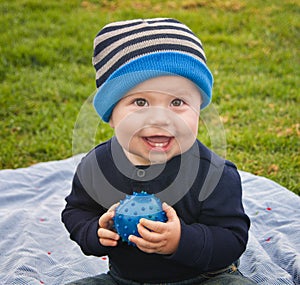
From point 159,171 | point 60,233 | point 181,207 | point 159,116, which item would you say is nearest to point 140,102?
point 159,116

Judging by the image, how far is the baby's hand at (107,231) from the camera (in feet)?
5.67

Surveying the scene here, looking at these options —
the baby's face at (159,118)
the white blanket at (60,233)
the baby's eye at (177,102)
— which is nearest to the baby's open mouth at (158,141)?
the baby's face at (159,118)

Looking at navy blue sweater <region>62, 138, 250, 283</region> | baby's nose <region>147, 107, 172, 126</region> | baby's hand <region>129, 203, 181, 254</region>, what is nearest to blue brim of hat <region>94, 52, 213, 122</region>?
baby's nose <region>147, 107, 172, 126</region>

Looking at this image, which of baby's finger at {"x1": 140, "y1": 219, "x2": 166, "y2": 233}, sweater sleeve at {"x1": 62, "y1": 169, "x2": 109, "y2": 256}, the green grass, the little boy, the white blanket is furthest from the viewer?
the green grass

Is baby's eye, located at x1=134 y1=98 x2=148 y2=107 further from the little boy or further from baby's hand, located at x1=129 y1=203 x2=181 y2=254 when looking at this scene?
baby's hand, located at x1=129 y1=203 x2=181 y2=254

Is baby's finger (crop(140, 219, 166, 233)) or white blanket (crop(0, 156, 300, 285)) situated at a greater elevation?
baby's finger (crop(140, 219, 166, 233))

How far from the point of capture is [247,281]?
1888mm

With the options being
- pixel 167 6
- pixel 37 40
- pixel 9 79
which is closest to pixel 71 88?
pixel 9 79

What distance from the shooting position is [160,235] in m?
1.61

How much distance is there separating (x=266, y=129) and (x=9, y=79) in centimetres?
234

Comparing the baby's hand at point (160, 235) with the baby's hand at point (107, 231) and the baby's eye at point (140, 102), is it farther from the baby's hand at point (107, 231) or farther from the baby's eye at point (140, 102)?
the baby's eye at point (140, 102)

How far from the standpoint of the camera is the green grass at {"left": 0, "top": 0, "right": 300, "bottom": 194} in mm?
3775

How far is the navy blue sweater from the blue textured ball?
0.12 meters

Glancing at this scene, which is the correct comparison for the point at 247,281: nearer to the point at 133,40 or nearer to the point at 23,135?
the point at 133,40
